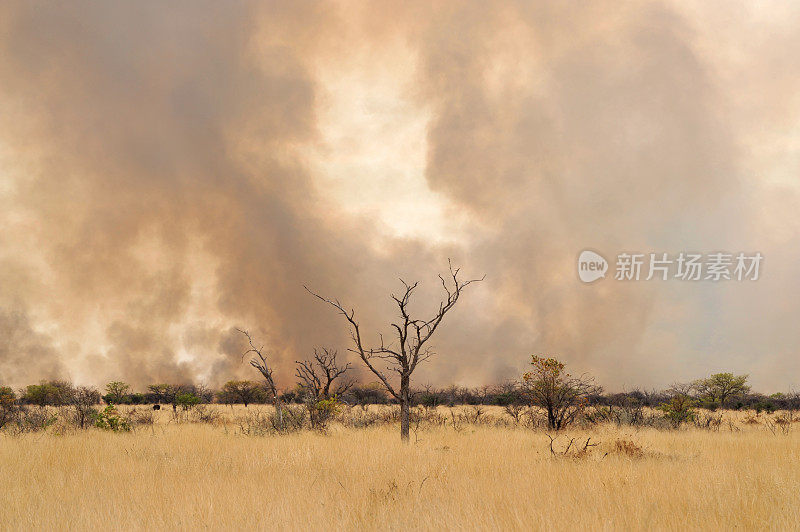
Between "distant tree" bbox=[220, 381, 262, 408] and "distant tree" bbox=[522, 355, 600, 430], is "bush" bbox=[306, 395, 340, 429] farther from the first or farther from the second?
"distant tree" bbox=[220, 381, 262, 408]

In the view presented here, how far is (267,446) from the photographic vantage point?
13852 millimetres

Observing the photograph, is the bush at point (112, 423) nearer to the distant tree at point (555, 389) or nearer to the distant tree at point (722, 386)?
the distant tree at point (555, 389)

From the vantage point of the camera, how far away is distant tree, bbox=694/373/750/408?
5697 centimetres

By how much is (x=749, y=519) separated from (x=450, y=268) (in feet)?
32.3

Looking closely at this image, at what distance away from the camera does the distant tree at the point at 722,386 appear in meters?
57.0

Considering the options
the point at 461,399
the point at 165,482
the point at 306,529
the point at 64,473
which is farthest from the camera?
the point at 461,399

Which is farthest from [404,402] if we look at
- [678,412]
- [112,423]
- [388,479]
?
[678,412]

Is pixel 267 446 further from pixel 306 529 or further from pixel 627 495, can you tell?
pixel 627 495

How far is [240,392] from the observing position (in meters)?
68.5

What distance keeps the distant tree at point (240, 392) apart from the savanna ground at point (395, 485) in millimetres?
54225

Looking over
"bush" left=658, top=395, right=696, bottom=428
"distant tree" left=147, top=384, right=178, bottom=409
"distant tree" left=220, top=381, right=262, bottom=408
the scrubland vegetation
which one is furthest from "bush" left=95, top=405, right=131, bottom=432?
"distant tree" left=147, top=384, right=178, bottom=409

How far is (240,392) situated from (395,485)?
217 feet

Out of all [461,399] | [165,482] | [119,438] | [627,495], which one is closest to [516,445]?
[627,495]

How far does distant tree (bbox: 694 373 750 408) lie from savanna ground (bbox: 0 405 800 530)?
50922 millimetres
